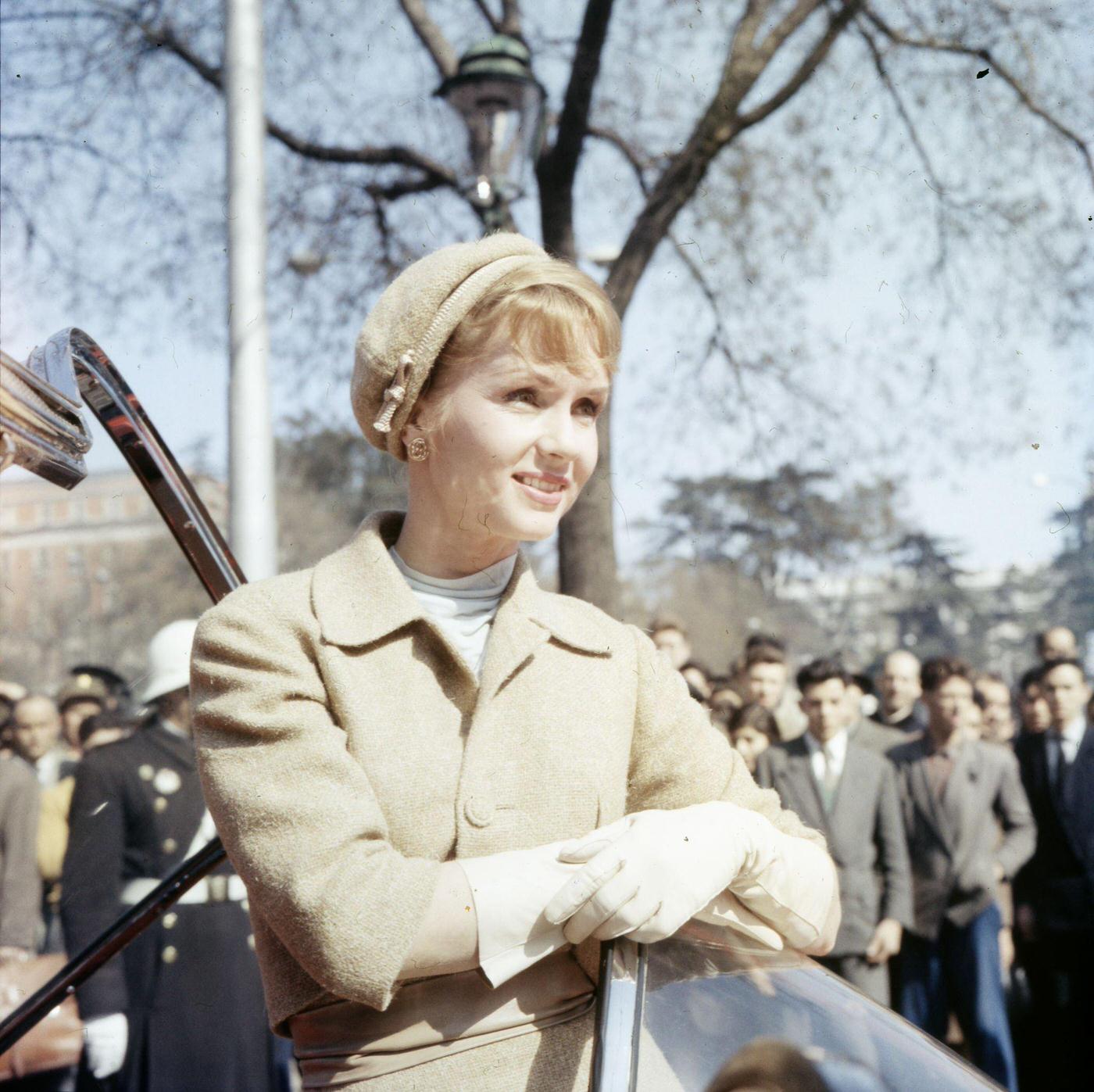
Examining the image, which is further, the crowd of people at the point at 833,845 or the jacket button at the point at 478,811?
the crowd of people at the point at 833,845

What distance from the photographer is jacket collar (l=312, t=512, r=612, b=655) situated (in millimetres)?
1367

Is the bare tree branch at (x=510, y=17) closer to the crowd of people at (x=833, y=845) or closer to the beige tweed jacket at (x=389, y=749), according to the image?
the crowd of people at (x=833, y=845)

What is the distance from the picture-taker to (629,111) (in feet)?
18.1

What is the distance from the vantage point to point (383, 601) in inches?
55.2

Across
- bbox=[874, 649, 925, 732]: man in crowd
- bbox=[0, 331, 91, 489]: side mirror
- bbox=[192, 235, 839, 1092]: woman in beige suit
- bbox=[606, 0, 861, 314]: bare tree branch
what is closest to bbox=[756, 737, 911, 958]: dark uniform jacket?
bbox=[874, 649, 925, 732]: man in crowd

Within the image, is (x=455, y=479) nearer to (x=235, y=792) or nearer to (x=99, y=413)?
(x=235, y=792)

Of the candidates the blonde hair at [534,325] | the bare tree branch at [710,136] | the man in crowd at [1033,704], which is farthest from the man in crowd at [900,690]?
the blonde hair at [534,325]

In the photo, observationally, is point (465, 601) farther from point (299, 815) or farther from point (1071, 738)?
point (1071, 738)

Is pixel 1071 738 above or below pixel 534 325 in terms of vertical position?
below

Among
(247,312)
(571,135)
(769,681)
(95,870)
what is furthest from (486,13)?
(95,870)

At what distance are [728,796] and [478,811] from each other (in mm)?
303

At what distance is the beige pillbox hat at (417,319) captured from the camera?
54.7 inches

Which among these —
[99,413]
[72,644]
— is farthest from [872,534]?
[99,413]

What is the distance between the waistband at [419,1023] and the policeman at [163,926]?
2356 mm
